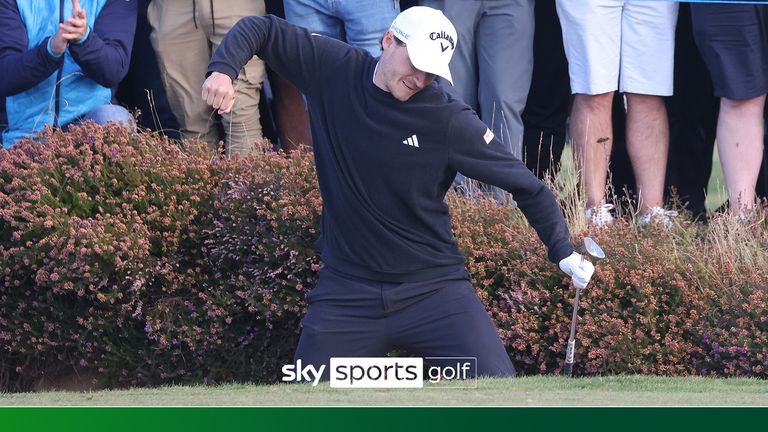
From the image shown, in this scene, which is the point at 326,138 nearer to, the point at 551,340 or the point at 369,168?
the point at 369,168

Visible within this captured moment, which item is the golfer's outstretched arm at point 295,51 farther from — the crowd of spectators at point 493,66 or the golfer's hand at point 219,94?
the crowd of spectators at point 493,66

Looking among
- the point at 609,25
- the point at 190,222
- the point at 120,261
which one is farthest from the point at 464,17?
the point at 120,261

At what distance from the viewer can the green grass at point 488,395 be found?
570cm

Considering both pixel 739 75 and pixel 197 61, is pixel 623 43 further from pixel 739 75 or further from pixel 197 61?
pixel 197 61

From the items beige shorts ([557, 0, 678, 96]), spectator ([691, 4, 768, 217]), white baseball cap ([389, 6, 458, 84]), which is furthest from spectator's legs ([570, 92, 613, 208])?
white baseball cap ([389, 6, 458, 84])

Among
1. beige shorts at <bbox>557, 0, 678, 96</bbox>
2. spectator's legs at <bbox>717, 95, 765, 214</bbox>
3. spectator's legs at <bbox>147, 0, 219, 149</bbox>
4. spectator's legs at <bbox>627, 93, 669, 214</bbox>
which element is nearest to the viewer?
spectator's legs at <bbox>717, 95, 765, 214</bbox>

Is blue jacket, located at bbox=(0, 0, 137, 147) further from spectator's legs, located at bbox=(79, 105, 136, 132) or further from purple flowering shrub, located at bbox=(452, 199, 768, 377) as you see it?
purple flowering shrub, located at bbox=(452, 199, 768, 377)

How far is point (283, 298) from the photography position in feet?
25.5

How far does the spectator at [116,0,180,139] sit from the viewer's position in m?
9.59

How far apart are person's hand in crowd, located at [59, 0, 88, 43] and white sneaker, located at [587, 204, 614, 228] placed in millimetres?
3360

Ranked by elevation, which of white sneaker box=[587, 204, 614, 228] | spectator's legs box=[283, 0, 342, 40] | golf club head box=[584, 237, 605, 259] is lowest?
white sneaker box=[587, 204, 614, 228]

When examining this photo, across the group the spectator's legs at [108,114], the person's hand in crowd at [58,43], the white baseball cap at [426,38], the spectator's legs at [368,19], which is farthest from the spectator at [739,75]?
the person's hand in crowd at [58,43]

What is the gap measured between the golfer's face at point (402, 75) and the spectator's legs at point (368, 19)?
2.14 m

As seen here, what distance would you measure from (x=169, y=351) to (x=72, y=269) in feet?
2.49
